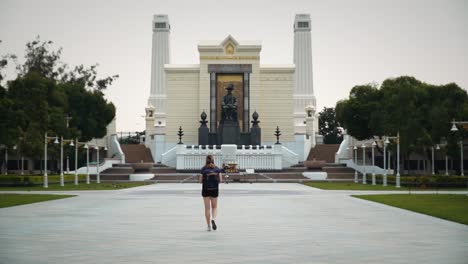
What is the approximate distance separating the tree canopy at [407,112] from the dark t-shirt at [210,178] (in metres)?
46.5

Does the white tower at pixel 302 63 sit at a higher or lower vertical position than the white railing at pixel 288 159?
higher

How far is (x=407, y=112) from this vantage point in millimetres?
70688

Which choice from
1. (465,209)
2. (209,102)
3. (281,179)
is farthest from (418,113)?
(465,209)

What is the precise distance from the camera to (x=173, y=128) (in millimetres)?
102125

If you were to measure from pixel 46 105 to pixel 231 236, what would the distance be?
2052 inches

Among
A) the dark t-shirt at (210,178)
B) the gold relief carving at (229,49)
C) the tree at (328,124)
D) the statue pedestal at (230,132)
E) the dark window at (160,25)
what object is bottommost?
the dark t-shirt at (210,178)

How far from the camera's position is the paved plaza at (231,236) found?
45.0 feet

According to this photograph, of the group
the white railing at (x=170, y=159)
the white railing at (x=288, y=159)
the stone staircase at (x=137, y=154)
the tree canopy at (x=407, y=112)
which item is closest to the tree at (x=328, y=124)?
the stone staircase at (x=137, y=154)

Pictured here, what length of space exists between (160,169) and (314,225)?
197 ft

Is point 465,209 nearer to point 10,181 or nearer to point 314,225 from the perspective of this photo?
point 314,225

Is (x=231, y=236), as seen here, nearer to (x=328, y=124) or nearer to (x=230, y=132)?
(x=230, y=132)

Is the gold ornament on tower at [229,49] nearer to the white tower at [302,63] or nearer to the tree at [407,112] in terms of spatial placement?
the tree at [407,112]

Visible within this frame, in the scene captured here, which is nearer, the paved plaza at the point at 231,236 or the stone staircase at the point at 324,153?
the paved plaza at the point at 231,236

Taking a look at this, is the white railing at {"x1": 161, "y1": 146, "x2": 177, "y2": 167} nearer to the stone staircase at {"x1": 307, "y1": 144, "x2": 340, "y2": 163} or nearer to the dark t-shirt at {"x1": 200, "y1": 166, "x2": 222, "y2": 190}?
the stone staircase at {"x1": 307, "y1": 144, "x2": 340, "y2": 163}
